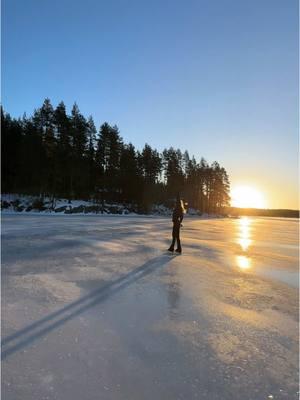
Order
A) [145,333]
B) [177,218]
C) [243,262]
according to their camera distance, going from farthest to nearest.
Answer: [177,218] → [243,262] → [145,333]

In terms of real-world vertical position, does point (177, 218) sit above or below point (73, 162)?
below

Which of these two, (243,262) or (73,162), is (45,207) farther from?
(243,262)

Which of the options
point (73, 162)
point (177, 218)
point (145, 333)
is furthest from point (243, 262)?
point (73, 162)

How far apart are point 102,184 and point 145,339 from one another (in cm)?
5291

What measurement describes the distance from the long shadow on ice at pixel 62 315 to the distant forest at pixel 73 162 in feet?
139

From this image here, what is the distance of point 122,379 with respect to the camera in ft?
8.82

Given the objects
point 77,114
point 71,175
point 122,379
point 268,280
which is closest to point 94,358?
point 122,379

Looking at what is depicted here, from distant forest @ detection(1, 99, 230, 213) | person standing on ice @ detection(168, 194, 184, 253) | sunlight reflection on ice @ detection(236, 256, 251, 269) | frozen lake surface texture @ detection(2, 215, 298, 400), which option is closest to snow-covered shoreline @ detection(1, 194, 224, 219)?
distant forest @ detection(1, 99, 230, 213)

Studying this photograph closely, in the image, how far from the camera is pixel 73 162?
50.1 meters

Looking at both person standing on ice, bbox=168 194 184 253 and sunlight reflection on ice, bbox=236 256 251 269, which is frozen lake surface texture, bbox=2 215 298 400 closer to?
sunlight reflection on ice, bbox=236 256 251 269

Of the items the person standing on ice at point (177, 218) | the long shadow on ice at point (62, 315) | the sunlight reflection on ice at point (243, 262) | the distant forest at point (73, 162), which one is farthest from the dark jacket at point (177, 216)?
the distant forest at point (73, 162)

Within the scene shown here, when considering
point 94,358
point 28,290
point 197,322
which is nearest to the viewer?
point 94,358

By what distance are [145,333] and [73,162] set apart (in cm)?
4852

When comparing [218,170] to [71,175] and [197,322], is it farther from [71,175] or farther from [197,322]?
[197,322]
